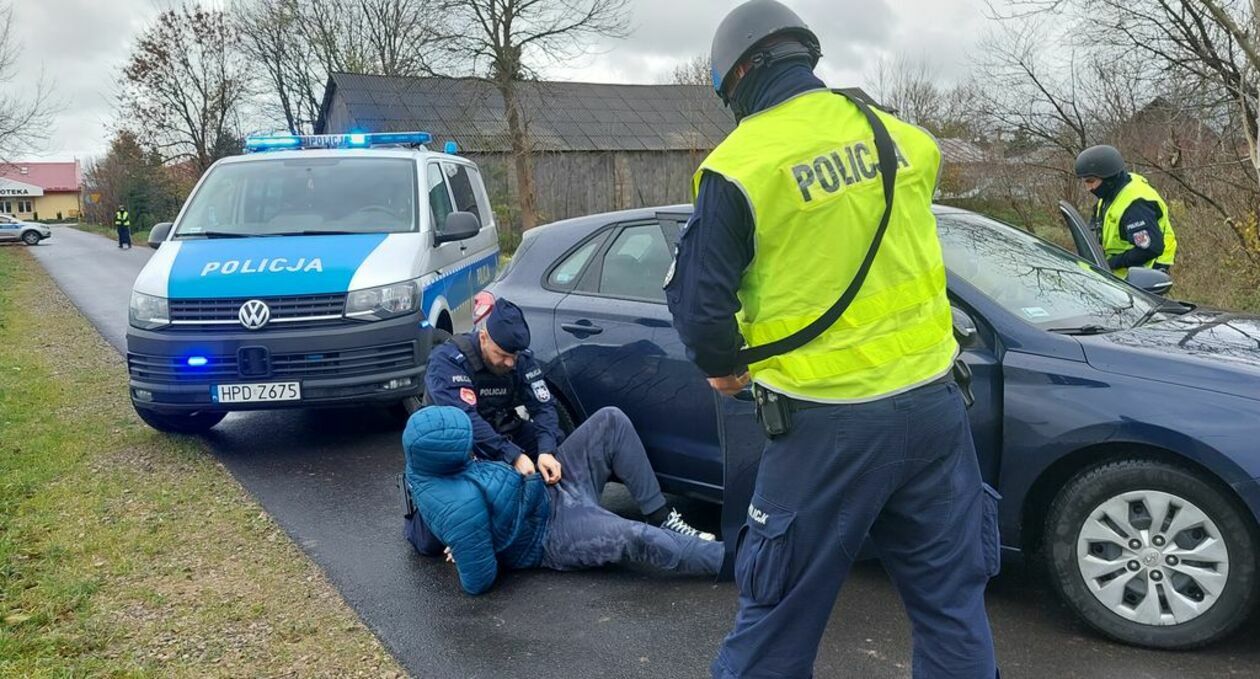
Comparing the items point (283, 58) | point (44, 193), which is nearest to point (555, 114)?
point (283, 58)

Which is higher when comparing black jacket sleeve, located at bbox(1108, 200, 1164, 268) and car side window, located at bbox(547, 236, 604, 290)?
black jacket sleeve, located at bbox(1108, 200, 1164, 268)

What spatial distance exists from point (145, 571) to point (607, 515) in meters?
2.04

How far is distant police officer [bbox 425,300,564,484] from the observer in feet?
14.7

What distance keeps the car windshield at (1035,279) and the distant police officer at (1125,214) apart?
1.53m

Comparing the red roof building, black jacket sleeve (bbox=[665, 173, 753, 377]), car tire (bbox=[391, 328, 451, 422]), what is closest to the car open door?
car tire (bbox=[391, 328, 451, 422])

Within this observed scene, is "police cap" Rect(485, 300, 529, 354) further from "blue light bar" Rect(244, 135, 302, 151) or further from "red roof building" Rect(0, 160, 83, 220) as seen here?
"red roof building" Rect(0, 160, 83, 220)

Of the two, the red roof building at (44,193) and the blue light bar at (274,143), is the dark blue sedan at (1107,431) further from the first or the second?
the red roof building at (44,193)

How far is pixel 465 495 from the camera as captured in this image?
160 inches

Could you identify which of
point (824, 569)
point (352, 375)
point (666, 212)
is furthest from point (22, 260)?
point (824, 569)

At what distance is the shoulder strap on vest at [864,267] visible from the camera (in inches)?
86.7

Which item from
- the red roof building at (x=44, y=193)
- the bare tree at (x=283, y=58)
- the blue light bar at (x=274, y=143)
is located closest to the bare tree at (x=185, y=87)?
the bare tree at (x=283, y=58)

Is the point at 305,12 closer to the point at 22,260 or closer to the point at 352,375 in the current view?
the point at 22,260

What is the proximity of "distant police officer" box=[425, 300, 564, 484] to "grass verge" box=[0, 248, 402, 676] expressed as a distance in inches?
37.0

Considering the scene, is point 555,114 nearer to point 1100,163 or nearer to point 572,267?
point 1100,163
